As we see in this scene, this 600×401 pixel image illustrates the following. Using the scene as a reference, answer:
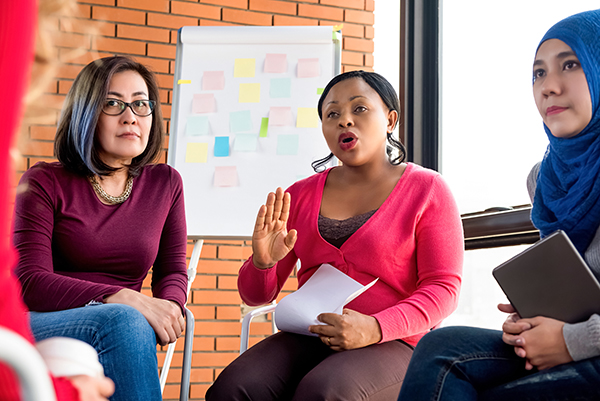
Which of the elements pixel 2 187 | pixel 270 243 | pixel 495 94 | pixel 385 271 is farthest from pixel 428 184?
pixel 2 187

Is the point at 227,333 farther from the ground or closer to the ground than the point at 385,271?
Result: closer to the ground

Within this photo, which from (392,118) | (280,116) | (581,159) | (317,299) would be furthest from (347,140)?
(280,116)

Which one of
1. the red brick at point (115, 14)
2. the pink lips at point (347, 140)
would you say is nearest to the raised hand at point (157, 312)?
the pink lips at point (347, 140)

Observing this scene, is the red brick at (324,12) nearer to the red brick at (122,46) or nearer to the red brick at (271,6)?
the red brick at (271,6)

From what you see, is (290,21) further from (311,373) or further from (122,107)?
(311,373)

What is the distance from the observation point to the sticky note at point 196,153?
2146mm

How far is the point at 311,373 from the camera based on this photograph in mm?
1141

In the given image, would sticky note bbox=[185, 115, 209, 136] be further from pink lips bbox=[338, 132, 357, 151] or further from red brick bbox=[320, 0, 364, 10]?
red brick bbox=[320, 0, 364, 10]

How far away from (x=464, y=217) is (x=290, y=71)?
0.97 m

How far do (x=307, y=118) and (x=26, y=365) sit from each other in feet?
6.16

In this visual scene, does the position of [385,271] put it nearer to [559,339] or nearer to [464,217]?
[559,339]

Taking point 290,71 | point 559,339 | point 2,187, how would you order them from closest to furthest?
point 2,187 → point 559,339 → point 290,71

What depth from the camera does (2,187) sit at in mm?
389

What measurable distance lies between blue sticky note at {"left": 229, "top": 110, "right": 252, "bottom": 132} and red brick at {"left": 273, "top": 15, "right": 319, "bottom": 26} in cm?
90
